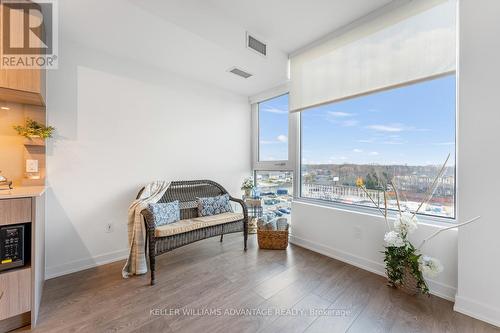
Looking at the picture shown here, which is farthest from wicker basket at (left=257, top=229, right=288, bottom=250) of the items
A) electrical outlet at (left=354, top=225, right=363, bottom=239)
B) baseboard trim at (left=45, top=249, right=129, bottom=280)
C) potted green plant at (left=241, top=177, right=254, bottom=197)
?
baseboard trim at (left=45, top=249, right=129, bottom=280)

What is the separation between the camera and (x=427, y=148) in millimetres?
2045

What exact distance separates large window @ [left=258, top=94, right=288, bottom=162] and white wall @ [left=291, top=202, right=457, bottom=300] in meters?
1.05

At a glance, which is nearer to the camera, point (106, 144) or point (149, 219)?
point (149, 219)

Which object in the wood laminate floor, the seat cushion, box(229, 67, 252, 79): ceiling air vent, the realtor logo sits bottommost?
the wood laminate floor

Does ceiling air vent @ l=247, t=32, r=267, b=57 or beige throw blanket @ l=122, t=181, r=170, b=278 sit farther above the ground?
ceiling air vent @ l=247, t=32, r=267, b=57

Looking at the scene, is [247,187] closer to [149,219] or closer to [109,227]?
[149,219]

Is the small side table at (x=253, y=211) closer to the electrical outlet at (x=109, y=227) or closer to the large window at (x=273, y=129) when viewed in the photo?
the large window at (x=273, y=129)

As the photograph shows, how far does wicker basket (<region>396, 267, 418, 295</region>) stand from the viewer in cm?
181

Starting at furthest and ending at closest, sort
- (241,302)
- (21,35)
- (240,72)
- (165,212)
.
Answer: (240,72) → (165,212) → (241,302) → (21,35)

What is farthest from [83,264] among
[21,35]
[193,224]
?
[21,35]

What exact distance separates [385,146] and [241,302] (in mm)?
2285

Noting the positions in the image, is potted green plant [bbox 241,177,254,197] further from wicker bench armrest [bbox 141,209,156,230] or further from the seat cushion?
wicker bench armrest [bbox 141,209,156,230]

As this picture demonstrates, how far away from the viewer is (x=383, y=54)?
215 cm

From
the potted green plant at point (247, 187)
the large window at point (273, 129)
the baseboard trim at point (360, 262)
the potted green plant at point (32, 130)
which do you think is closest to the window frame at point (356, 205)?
the large window at point (273, 129)
